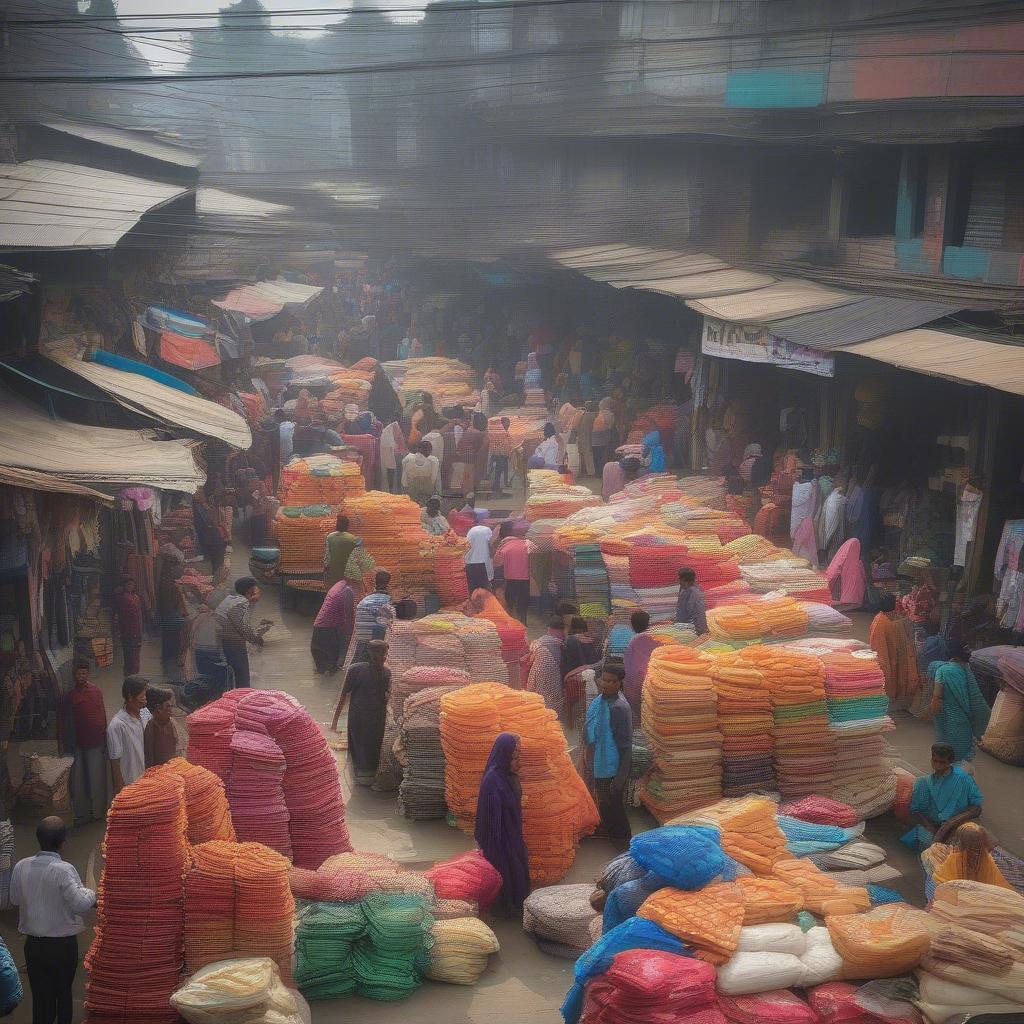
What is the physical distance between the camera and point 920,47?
18328mm

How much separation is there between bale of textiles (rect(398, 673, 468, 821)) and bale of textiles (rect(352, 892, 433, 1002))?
206 cm

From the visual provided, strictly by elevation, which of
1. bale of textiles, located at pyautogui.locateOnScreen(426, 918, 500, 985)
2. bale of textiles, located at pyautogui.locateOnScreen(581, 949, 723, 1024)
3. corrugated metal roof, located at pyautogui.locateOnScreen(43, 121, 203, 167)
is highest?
corrugated metal roof, located at pyautogui.locateOnScreen(43, 121, 203, 167)

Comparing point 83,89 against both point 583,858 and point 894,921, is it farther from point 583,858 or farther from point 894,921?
point 894,921

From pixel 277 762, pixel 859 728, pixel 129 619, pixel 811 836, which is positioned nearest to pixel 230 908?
pixel 277 762

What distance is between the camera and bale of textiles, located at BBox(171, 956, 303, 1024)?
5746 mm

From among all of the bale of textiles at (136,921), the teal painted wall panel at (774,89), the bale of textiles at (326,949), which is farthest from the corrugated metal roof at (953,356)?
the teal painted wall panel at (774,89)

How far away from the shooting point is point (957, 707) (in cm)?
932

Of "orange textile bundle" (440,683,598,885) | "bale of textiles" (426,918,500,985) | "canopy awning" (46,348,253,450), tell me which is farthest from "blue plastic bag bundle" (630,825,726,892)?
"canopy awning" (46,348,253,450)

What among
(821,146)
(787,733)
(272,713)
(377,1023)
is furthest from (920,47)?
(377,1023)

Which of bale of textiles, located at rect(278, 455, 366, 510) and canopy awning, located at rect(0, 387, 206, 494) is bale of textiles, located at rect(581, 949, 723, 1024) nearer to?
canopy awning, located at rect(0, 387, 206, 494)

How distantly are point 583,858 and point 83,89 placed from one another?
35.3 metres

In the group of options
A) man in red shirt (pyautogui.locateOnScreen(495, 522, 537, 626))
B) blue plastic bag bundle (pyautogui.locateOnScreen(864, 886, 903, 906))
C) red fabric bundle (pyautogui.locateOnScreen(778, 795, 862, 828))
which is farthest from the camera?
man in red shirt (pyautogui.locateOnScreen(495, 522, 537, 626))

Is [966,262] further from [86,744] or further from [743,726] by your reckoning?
[86,744]

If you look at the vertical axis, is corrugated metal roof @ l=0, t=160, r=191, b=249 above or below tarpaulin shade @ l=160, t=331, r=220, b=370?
above
